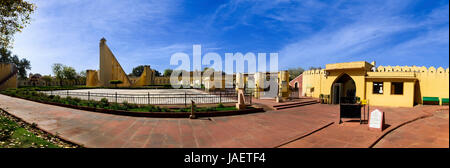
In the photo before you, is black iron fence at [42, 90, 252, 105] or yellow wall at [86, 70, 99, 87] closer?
black iron fence at [42, 90, 252, 105]

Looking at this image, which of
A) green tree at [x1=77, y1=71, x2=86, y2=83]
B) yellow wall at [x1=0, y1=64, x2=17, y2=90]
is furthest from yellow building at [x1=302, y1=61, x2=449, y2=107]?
green tree at [x1=77, y1=71, x2=86, y2=83]

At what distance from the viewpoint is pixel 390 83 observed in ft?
39.4

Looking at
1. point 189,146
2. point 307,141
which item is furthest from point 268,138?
point 189,146

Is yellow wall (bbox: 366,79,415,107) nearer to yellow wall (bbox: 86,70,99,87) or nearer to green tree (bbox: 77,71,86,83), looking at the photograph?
yellow wall (bbox: 86,70,99,87)

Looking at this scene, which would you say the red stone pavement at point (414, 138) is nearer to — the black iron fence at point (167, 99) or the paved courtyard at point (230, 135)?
the paved courtyard at point (230, 135)

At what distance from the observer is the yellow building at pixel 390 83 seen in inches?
450

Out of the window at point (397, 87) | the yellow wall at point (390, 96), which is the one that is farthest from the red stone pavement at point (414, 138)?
the window at point (397, 87)

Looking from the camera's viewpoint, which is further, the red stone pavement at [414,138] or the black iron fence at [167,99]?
the black iron fence at [167,99]

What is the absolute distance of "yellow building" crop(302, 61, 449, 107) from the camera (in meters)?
11.4

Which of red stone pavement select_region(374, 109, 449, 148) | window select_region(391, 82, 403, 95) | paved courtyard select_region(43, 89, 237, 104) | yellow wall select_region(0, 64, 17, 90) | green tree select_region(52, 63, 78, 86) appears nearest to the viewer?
red stone pavement select_region(374, 109, 449, 148)

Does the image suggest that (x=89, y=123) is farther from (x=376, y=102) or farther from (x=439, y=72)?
(x=439, y=72)

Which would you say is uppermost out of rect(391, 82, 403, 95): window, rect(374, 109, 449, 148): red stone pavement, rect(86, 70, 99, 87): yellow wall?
rect(86, 70, 99, 87): yellow wall

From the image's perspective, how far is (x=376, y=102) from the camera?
Answer: 12.4 metres
